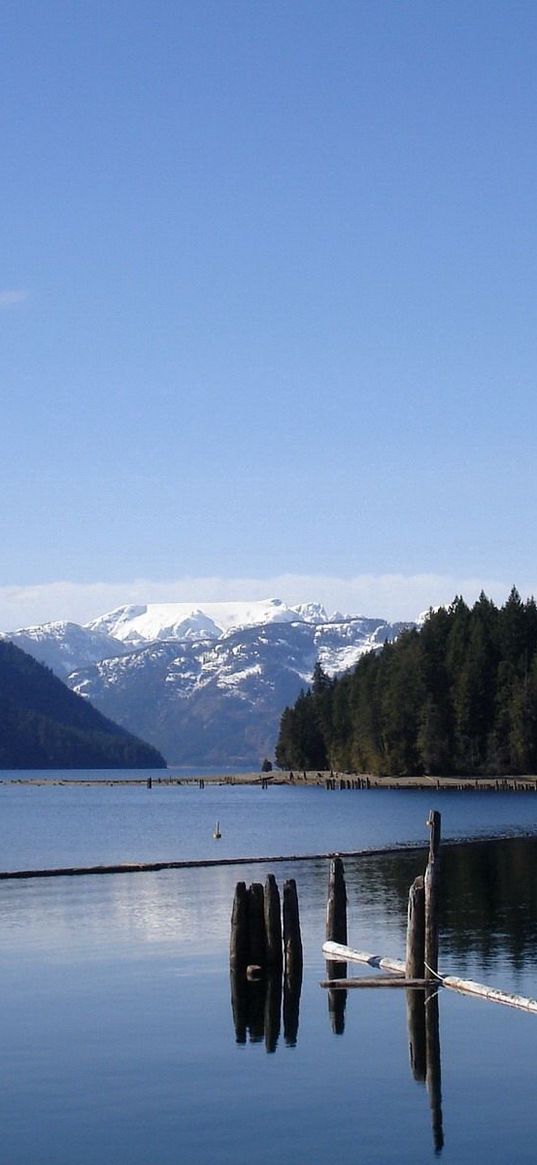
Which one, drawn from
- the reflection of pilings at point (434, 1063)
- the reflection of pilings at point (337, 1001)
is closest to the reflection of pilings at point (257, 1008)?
the reflection of pilings at point (337, 1001)

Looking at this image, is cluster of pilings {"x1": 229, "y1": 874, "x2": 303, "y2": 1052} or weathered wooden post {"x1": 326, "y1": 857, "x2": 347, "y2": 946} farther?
weathered wooden post {"x1": 326, "y1": 857, "x2": 347, "y2": 946}

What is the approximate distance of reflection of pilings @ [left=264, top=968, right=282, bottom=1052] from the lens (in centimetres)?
3825

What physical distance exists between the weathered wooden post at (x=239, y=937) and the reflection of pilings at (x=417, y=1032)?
546cm

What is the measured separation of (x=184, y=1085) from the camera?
33.8 meters

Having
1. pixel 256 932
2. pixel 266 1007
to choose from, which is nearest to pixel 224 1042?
pixel 266 1007

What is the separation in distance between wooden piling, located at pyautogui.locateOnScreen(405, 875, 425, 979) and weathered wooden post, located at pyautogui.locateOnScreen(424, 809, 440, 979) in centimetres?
20

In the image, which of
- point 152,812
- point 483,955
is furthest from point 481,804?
point 483,955

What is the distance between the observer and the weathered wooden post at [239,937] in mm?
45188

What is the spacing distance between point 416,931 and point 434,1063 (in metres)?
7.03

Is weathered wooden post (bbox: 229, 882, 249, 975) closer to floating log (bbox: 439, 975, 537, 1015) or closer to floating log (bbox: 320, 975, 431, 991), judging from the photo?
floating log (bbox: 320, 975, 431, 991)

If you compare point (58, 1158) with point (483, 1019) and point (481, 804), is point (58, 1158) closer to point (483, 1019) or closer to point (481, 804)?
point (483, 1019)

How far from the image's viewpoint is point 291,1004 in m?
42.0

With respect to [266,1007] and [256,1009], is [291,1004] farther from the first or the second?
[256,1009]

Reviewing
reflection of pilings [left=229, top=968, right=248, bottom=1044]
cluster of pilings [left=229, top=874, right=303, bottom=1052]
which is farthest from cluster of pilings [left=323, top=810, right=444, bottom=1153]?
reflection of pilings [left=229, top=968, right=248, bottom=1044]
